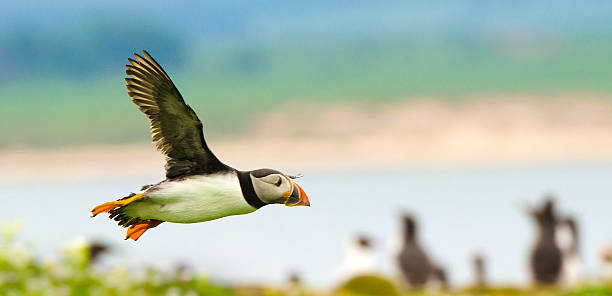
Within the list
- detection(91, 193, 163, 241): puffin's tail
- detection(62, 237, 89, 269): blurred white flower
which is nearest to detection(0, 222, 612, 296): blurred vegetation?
detection(62, 237, 89, 269): blurred white flower

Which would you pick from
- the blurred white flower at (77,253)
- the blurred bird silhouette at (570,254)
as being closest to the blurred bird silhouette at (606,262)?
the blurred bird silhouette at (570,254)

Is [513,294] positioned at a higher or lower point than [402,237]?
lower

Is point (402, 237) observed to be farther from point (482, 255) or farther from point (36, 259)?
point (36, 259)

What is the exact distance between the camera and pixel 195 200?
3.99 feet

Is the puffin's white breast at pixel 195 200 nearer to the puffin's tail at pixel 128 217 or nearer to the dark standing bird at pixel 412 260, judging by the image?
the puffin's tail at pixel 128 217

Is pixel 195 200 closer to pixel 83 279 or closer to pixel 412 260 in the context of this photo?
pixel 83 279

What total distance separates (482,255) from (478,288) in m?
0.81

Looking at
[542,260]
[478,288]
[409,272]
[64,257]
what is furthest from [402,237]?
[64,257]

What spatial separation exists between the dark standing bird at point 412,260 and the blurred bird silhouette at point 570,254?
2.96 m

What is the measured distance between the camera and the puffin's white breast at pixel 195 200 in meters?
1.18

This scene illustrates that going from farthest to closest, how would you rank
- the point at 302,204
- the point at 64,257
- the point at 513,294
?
the point at 513,294
the point at 64,257
the point at 302,204

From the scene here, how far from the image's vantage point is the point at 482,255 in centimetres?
1730

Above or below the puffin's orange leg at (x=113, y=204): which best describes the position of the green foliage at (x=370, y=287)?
below

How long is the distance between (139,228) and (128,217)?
0.12 feet
